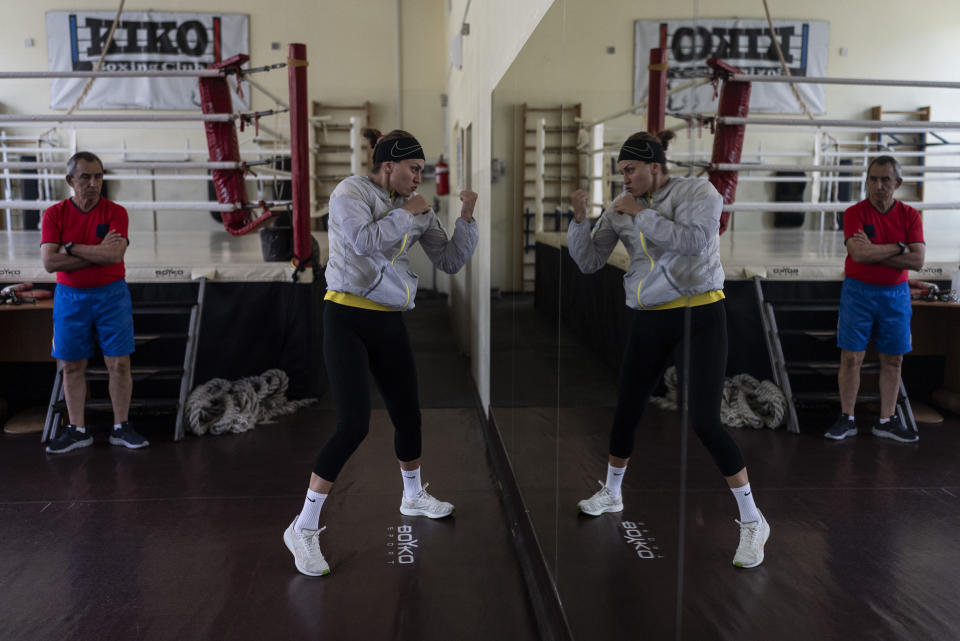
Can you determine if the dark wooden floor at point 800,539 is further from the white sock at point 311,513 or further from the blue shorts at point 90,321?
the blue shorts at point 90,321

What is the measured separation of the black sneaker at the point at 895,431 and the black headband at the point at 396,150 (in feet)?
6.16

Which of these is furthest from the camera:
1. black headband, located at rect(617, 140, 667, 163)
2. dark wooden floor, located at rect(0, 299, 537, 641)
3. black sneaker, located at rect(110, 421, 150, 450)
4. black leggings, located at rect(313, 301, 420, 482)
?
black sneaker, located at rect(110, 421, 150, 450)

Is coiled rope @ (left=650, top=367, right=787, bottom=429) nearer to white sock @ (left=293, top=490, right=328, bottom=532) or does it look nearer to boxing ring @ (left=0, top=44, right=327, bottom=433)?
white sock @ (left=293, top=490, right=328, bottom=532)

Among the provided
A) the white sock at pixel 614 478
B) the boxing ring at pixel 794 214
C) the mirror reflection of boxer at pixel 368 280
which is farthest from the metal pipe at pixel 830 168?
the mirror reflection of boxer at pixel 368 280

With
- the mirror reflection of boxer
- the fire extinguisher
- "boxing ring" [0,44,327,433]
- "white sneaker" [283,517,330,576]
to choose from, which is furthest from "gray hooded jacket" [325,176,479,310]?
the fire extinguisher

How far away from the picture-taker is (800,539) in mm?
753

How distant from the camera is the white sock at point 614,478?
123cm

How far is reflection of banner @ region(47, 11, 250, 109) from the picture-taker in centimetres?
998

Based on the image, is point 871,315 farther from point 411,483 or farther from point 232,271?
point 232,271

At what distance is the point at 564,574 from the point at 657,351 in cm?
108

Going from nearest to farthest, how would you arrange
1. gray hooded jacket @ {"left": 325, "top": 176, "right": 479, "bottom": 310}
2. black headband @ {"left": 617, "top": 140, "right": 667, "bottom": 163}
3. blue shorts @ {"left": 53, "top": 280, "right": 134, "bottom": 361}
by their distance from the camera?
1. black headband @ {"left": 617, "top": 140, "right": 667, "bottom": 163}
2. gray hooded jacket @ {"left": 325, "top": 176, "right": 479, "bottom": 310}
3. blue shorts @ {"left": 53, "top": 280, "right": 134, "bottom": 361}

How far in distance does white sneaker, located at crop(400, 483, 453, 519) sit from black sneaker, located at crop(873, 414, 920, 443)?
2357 mm

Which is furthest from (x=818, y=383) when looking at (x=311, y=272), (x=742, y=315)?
(x=311, y=272)

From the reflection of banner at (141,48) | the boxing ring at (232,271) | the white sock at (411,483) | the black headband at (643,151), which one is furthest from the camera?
the reflection of banner at (141,48)
